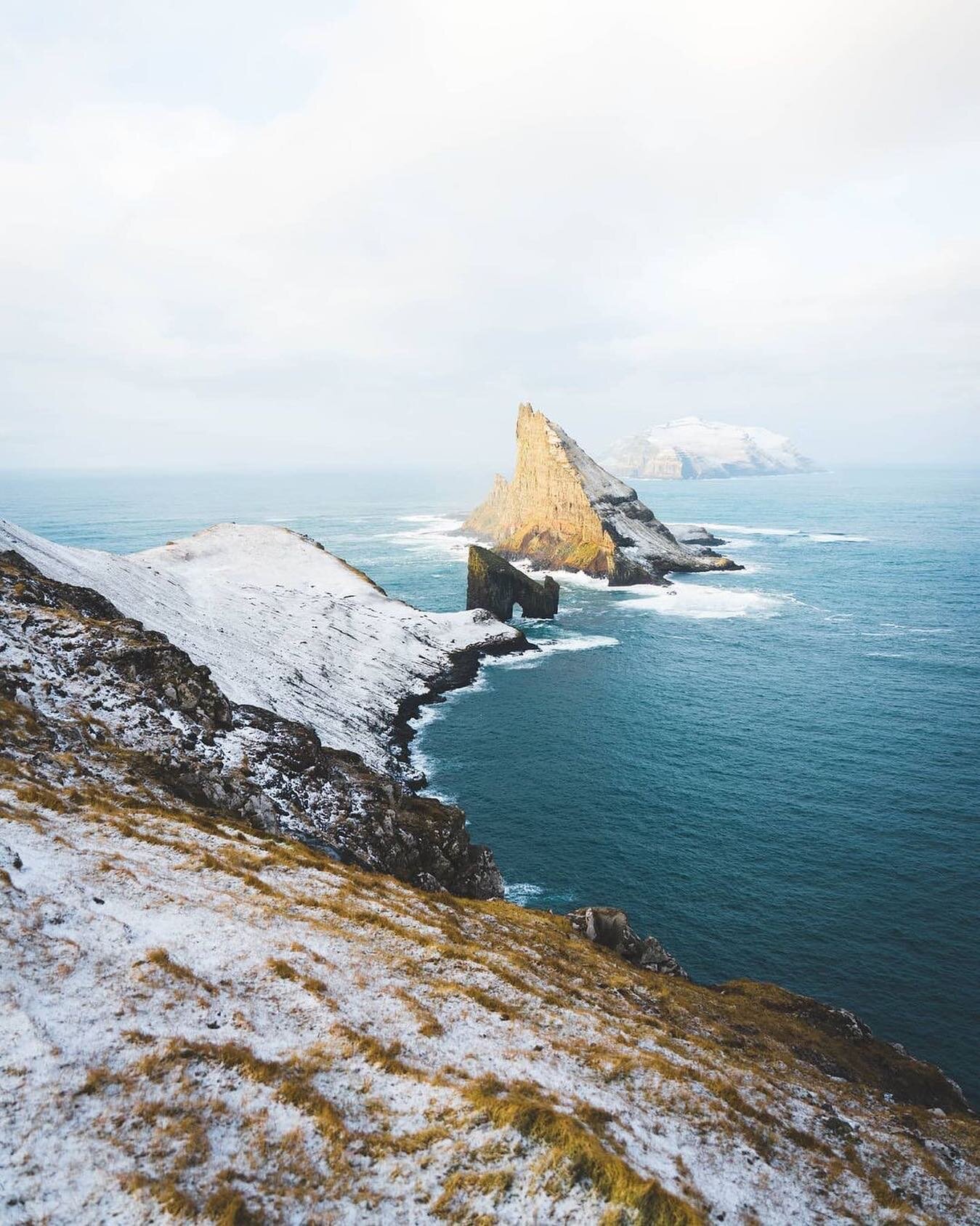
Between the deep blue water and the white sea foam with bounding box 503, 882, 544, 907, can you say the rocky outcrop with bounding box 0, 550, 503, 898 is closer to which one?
the white sea foam with bounding box 503, 882, 544, 907

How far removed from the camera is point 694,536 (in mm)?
174000

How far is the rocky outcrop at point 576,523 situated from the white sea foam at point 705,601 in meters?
8.06

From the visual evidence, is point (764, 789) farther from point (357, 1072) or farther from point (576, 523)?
point (576, 523)

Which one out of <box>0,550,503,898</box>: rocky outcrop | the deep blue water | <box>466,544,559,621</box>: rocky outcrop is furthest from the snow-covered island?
<box>466,544,559,621</box>: rocky outcrop

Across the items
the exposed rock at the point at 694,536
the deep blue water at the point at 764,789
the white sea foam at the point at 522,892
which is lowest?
the white sea foam at the point at 522,892

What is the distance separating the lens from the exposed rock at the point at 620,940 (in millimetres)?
26656

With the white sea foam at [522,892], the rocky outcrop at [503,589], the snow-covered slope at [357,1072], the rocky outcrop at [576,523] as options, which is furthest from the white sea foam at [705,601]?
the snow-covered slope at [357,1072]

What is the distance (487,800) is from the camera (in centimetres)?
4891

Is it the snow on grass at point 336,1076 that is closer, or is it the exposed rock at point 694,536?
the snow on grass at point 336,1076

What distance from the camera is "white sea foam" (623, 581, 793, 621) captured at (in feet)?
344

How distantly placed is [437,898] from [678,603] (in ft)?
318

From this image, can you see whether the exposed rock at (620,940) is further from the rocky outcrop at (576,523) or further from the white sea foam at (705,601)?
the rocky outcrop at (576,523)

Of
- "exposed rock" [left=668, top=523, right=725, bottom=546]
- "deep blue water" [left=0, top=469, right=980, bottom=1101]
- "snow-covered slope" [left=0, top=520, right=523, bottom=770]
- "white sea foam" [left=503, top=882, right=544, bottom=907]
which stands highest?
"exposed rock" [left=668, top=523, right=725, bottom=546]

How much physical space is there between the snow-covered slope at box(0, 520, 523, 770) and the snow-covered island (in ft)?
79.4
